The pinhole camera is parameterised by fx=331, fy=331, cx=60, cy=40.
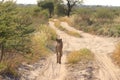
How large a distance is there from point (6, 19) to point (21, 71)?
83.7 inches

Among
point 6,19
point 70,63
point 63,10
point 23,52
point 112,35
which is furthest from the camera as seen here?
point 63,10

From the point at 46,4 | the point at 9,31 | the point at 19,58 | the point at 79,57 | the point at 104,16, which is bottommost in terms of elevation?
the point at 46,4

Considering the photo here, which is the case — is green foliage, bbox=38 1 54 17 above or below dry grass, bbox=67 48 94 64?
below

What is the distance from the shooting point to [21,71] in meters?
12.8

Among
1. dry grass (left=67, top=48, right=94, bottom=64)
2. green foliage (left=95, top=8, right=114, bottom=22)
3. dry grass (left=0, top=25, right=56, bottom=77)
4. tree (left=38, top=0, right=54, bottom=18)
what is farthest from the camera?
tree (left=38, top=0, right=54, bottom=18)

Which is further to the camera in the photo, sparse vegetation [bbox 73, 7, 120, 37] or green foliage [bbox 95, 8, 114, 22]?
green foliage [bbox 95, 8, 114, 22]

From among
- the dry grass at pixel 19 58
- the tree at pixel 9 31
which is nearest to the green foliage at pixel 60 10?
the dry grass at pixel 19 58

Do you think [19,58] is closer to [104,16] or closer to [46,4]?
[104,16]

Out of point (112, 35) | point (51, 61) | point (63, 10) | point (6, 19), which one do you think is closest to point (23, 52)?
point (6, 19)

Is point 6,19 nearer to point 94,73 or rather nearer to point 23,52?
point 23,52

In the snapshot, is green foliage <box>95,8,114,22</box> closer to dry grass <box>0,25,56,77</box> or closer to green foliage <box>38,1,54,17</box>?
dry grass <box>0,25,56,77</box>

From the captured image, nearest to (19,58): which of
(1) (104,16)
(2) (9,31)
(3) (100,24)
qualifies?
(2) (9,31)

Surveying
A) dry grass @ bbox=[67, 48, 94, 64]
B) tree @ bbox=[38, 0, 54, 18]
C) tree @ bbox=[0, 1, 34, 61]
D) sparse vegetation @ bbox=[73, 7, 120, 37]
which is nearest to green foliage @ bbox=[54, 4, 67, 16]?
tree @ bbox=[38, 0, 54, 18]

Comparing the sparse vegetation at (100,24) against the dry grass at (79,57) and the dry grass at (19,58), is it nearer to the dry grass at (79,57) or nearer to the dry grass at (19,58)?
the dry grass at (19,58)
